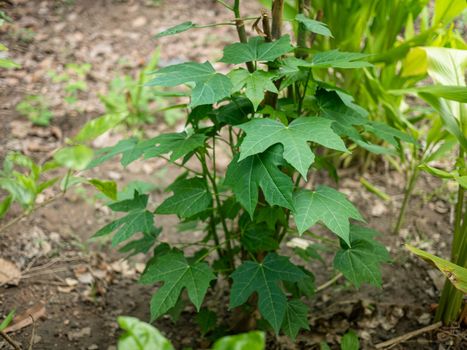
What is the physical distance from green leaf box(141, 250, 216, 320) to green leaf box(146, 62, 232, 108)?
48 centimetres

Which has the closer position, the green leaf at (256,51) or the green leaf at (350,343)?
the green leaf at (256,51)

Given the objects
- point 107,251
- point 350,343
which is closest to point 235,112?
point 350,343

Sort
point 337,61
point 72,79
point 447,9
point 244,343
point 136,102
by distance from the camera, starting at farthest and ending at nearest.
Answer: point 72,79 < point 136,102 < point 447,9 < point 337,61 < point 244,343

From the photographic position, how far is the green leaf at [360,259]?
4.75 ft

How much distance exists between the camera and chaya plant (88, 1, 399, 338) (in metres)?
1.23

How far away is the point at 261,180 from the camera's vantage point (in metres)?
1.25

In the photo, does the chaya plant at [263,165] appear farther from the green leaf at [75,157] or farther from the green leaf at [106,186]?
the green leaf at [75,157]

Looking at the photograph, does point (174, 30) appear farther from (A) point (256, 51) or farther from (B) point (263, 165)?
(B) point (263, 165)

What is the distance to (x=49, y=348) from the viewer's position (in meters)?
1.67

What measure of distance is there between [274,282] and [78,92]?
7.06ft

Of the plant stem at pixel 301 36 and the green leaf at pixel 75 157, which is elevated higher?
the plant stem at pixel 301 36

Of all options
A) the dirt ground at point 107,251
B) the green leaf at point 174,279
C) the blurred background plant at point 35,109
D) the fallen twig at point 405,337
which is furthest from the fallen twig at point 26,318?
the blurred background plant at point 35,109

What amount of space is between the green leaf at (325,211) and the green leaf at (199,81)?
1.15 ft

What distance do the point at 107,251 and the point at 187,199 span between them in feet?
2.91
